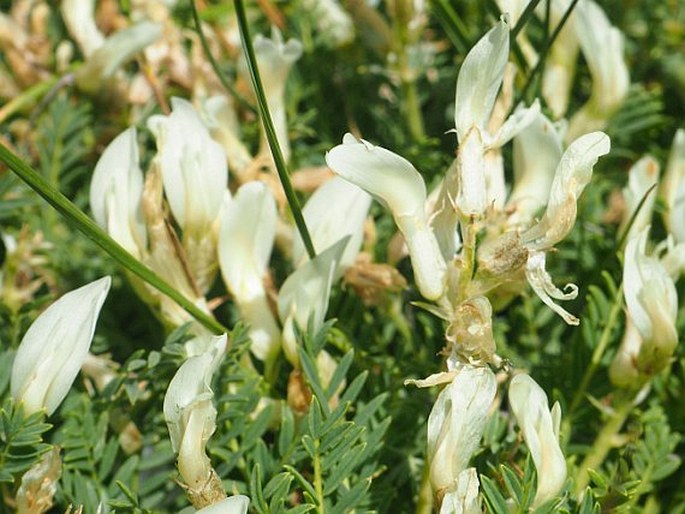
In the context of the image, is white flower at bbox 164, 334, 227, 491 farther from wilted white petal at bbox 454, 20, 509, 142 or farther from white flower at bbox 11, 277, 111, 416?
wilted white petal at bbox 454, 20, 509, 142

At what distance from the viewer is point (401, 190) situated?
0.69m

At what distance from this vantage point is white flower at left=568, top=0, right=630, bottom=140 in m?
1.06

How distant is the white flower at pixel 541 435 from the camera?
653 mm

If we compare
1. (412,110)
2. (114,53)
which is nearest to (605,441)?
(412,110)

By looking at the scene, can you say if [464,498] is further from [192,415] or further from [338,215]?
[338,215]

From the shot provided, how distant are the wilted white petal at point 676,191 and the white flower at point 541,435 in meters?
0.32

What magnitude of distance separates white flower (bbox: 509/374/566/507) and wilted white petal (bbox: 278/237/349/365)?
0.18 m

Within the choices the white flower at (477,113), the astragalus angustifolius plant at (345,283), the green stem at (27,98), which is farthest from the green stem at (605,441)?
the green stem at (27,98)

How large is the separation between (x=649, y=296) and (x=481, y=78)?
213 mm

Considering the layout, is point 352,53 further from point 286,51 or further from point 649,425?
point 649,425

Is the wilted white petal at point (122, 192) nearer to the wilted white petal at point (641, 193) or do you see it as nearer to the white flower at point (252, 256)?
the white flower at point (252, 256)

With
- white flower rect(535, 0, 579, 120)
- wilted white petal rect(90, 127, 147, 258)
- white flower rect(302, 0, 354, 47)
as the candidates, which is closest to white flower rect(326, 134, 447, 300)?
wilted white petal rect(90, 127, 147, 258)

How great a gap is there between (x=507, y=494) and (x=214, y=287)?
0.45 meters

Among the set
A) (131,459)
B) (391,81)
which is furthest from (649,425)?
(391,81)
